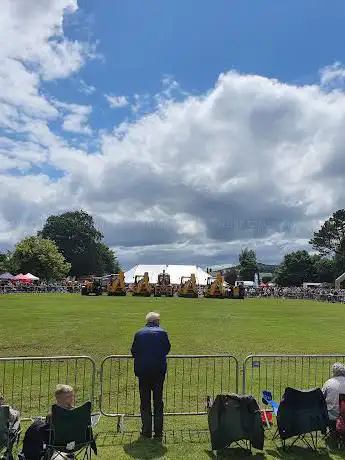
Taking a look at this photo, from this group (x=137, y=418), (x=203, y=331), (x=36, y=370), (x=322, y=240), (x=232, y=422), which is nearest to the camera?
(x=232, y=422)

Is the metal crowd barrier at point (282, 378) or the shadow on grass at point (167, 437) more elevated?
the metal crowd barrier at point (282, 378)

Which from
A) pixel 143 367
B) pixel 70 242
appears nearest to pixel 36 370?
pixel 143 367

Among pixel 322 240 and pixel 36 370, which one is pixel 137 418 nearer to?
pixel 36 370

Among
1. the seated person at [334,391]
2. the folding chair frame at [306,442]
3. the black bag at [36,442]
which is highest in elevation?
the seated person at [334,391]

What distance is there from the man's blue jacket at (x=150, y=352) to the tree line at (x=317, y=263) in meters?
99.2

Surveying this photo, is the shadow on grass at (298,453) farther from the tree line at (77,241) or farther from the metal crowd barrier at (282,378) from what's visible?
the tree line at (77,241)

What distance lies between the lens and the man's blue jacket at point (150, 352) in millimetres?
6961

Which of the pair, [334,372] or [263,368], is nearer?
[334,372]

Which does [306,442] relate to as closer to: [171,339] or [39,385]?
[39,385]

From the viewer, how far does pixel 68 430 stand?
5.57 m

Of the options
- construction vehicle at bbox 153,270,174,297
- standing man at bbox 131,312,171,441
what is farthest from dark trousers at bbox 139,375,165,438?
construction vehicle at bbox 153,270,174,297

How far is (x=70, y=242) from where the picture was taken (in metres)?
123

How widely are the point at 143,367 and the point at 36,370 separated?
5.20 m

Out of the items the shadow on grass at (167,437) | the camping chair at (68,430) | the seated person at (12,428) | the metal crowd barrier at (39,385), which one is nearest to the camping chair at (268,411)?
the shadow on grass at (167,437)
